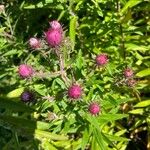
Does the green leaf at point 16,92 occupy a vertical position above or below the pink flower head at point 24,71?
below

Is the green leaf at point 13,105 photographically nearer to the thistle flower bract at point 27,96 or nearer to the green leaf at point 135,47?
the thistle flower bract at point 27,96

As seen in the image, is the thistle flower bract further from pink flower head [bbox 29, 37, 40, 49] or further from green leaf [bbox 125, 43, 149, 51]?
green leaf [bbox 125, 43, 149, 51]

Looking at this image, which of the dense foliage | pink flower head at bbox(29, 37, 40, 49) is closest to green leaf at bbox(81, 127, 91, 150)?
the dense foliage

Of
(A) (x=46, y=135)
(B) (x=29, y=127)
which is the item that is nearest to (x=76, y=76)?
(A) (x=46, y=135)

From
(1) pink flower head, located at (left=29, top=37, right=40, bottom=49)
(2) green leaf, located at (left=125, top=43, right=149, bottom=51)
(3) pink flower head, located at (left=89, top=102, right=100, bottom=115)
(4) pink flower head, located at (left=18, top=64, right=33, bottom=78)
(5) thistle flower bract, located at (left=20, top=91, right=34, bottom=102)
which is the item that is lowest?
(3) pink flower head, located at (left=89, top=102, right=100, bottom=115)

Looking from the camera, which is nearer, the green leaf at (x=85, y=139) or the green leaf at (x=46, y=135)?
the green leaf at (x=85, y=139)

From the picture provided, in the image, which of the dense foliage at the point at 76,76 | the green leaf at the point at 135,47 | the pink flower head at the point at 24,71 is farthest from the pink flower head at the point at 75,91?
the green leaf at the point at 135,47

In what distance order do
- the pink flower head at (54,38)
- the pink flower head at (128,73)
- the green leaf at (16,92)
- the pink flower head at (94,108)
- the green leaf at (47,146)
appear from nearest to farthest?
1. the pink flower head at (54,38)
2. the pink flower head at (94,108)
3. the pink flower head at (128,73)
4. the green leaf at (47,146)
5. the green leaf at (16,92)

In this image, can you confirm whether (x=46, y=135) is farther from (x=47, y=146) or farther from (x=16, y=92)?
(x=16, y=92)
